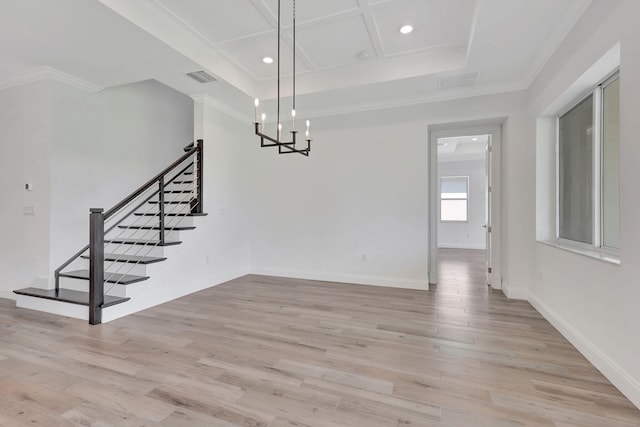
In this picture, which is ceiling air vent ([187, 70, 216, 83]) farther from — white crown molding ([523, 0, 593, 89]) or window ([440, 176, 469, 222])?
window ([440, 176, 469, 222])

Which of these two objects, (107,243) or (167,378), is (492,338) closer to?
(167,378)

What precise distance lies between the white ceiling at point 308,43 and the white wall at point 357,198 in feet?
1.33

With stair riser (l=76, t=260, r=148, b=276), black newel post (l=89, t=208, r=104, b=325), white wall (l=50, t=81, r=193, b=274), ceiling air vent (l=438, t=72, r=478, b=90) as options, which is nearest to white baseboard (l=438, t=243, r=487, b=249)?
ceiling air vent (l=438, t=72, r=478, b=90)

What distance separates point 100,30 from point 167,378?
3220 millimetres

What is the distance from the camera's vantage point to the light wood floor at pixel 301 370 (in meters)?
1.81

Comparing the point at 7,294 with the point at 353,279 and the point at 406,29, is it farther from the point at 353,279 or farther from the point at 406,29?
the point at 406,29

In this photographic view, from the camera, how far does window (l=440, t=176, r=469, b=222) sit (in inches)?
399

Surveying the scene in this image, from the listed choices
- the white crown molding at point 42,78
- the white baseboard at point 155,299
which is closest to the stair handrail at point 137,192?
the white baseboard at point 155,299

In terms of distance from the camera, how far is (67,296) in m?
3.56

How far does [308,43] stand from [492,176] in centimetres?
348

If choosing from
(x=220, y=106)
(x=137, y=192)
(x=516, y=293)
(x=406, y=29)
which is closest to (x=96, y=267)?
(x=137, y=192)

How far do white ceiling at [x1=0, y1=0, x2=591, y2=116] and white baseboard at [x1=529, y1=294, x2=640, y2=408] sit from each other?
2.81 meters

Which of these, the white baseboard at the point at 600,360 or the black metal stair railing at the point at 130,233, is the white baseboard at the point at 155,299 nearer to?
the black metal stair railing at the point at 130,233


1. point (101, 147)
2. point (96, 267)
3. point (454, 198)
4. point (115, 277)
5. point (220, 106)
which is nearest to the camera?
point (96, 267)
